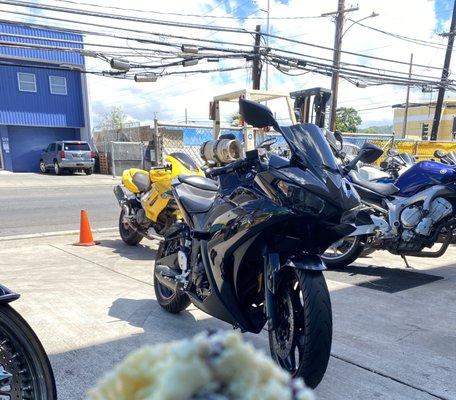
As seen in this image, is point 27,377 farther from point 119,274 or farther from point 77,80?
point 77,80

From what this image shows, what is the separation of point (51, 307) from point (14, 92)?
Answer: 27.6 m

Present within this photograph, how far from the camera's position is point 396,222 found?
17.9ft

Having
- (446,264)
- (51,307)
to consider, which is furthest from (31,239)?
(446,264)

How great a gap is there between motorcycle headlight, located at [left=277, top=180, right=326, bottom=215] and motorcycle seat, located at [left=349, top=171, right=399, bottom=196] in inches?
131

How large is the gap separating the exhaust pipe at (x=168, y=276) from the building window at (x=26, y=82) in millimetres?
28212

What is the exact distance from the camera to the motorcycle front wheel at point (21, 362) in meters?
2.00

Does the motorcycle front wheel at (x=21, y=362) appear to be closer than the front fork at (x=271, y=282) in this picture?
Yes

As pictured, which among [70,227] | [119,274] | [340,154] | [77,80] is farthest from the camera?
[77,80]

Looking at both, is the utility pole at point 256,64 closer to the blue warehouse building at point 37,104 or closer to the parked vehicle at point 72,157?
the parked vehicle at point 72,157

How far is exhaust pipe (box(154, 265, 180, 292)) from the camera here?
3.67 m

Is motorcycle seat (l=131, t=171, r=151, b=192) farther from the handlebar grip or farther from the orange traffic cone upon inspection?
the handlebar grip

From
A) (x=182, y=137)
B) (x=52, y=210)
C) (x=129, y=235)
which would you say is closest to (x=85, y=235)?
(x=129, y=235)

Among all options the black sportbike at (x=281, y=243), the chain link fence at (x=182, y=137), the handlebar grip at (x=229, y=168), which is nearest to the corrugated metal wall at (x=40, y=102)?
the chain link fence at (x=182, y=137)

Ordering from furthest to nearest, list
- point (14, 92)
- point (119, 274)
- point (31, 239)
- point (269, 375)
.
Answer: point (14, 92) → point (31, 239) → point (119, 274) → point (269, 375)
